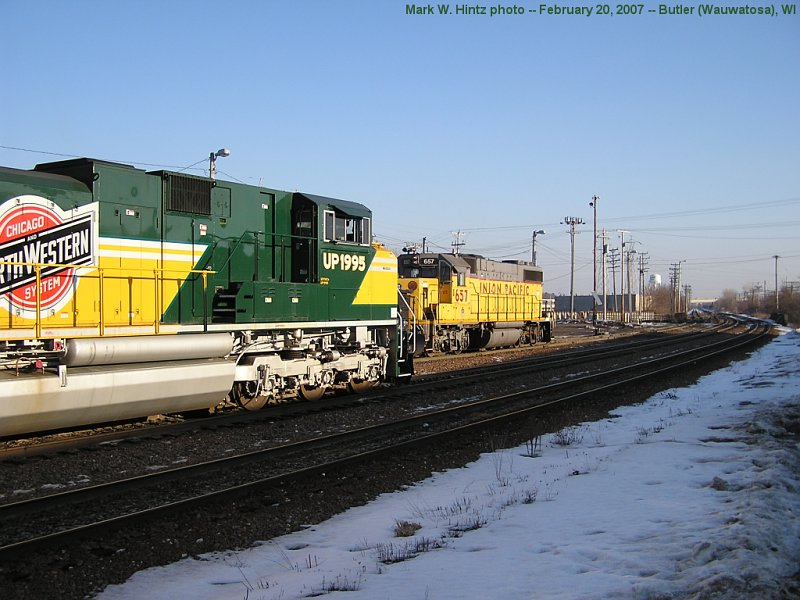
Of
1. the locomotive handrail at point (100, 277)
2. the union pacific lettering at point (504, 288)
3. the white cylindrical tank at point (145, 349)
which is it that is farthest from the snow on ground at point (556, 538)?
the union pacific lettering at point (504, 288)

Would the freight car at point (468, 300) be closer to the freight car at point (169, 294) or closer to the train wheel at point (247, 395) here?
the freight car at point (169, 294)

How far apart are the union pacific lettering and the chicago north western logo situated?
21.4 metres

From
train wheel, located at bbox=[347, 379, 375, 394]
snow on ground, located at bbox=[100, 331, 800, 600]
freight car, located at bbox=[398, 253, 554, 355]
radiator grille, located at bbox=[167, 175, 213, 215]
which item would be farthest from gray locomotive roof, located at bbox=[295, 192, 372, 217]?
freight car, located at bbox=[398, 253, 554, 355]

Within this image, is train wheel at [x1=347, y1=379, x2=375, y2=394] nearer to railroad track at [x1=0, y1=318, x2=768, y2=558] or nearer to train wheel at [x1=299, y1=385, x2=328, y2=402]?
train wheel at [x1=299, y1=385, x2=328, y2=402]

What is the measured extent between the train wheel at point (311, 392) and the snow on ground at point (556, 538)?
575 centimetres

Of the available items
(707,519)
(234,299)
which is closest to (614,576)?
(707,519)

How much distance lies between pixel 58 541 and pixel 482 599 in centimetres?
356

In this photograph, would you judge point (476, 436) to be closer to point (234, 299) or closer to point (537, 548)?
point (234, 299)

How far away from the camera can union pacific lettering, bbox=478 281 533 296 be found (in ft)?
100

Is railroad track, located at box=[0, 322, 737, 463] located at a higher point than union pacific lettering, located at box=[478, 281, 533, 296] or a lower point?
lower

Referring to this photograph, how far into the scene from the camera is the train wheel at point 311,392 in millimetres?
13977

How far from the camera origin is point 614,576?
427cm

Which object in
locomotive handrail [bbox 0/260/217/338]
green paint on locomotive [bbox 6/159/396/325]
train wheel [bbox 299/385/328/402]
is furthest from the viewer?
train wheel [bbox 299/385/328/402]

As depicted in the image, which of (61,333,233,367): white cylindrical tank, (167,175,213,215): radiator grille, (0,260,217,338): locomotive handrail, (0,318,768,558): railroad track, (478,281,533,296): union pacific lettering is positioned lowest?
(0,318,768,558): railroad track
